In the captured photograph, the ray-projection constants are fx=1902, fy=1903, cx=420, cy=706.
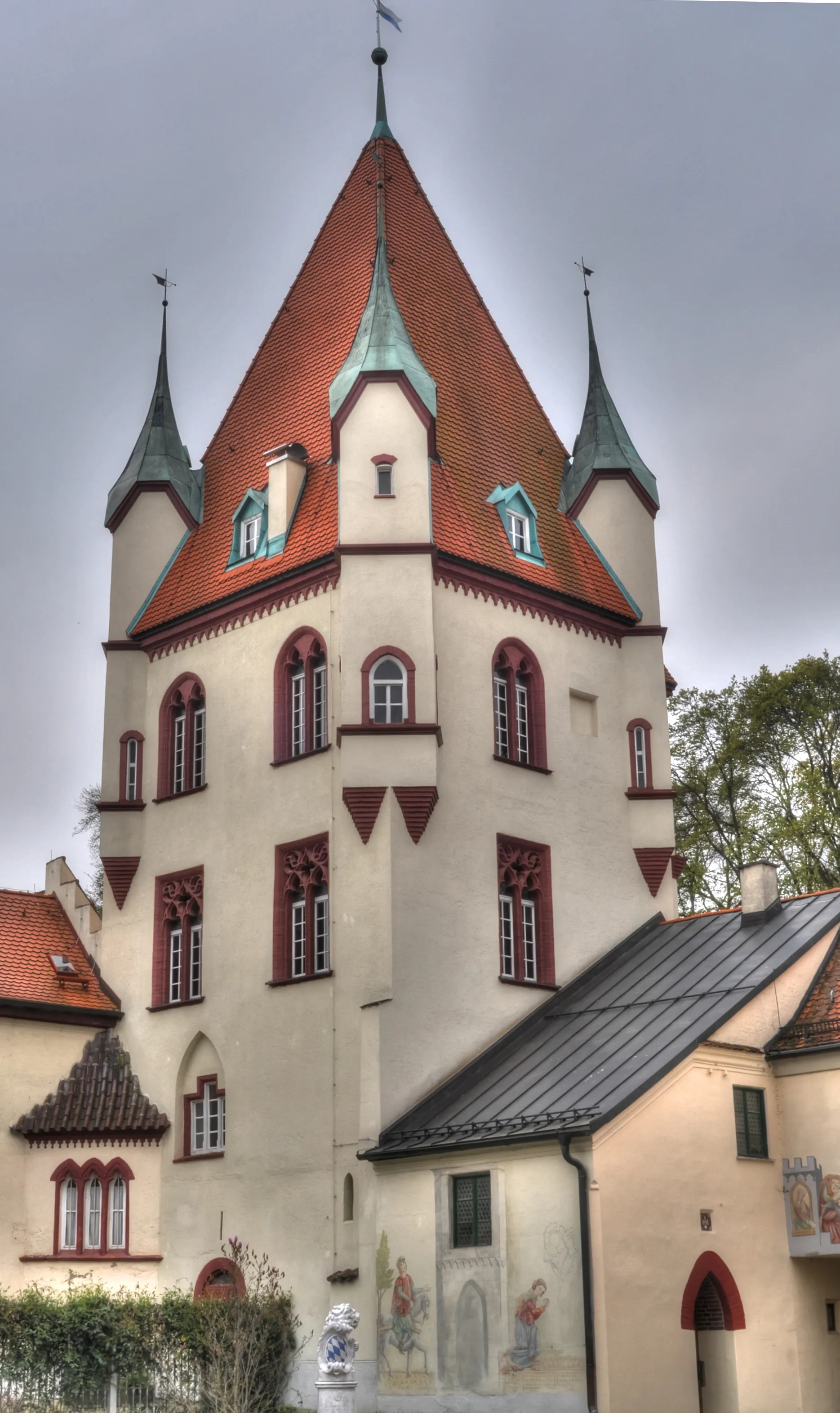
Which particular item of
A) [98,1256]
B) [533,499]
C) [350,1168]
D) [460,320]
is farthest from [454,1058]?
[460,320]

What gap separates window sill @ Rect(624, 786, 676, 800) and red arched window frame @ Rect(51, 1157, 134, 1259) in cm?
1078

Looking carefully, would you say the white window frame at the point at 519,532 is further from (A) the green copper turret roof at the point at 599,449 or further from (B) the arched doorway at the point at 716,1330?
(B) the arched doorway at the point at 716,1330

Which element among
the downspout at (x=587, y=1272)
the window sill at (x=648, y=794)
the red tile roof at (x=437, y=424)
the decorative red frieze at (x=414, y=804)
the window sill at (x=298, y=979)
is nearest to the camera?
the downspout at (x=587, y=1272)

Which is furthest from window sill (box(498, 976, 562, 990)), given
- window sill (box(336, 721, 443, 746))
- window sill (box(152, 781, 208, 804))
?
window sill (box(152, 781, 208, 804))

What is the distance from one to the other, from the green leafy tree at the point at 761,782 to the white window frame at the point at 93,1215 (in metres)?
16.1

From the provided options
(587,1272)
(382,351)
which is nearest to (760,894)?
(587,1272)

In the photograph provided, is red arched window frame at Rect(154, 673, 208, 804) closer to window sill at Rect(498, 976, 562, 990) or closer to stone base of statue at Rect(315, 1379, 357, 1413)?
window sill at Rect(498, 976, 562, 990)

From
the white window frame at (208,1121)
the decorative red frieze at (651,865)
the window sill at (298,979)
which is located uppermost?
the decorative red frieze at (651,865)

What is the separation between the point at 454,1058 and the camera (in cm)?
2930

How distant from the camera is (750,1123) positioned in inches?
1077

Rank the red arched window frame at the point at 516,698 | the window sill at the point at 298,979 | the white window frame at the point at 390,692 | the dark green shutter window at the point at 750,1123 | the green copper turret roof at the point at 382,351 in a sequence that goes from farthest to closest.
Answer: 1. the green copper turret roof at the point at 382,351
2. the red arched window frame at the point at 516,698
3. the white window frame at the point at 390,692
4. the window sill at the point at 298,979
5. the dark green shutter window at the point at 750,1123

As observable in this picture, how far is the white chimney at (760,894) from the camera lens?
30.6 m

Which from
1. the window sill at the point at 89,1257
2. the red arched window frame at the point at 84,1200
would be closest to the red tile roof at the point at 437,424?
the red arched window frame at the point at 84,1200

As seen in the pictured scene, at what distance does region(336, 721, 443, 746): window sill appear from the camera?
30016 mm
